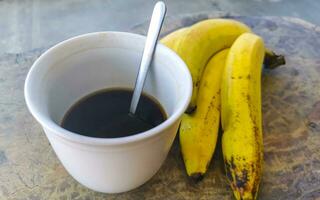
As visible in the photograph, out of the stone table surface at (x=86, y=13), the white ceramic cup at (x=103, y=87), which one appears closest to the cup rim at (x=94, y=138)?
the white ceramic cup at (x=103, y=87)

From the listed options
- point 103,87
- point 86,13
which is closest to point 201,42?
point 103,87

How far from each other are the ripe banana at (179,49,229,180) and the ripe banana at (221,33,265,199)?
14mm

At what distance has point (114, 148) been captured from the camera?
13.0 inches

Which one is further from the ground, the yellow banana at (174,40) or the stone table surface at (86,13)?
the yellow banana at (174,40)

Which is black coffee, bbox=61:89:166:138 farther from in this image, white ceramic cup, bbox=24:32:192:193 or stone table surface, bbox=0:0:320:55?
stone table surface, bbox=0:0:320:55

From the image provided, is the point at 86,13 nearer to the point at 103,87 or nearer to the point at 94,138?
the point at 103,87

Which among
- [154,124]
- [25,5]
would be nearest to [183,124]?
[154,124]

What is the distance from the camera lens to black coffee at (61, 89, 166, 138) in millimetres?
406

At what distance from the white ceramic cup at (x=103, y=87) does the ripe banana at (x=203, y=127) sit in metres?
0.04

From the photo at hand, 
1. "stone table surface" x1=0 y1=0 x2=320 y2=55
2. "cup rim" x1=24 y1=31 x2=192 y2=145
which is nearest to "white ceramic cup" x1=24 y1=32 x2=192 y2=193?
"cup rim" x1=24 y1=31 x2=192 y2=145

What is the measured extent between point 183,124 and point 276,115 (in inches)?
Result: 5.7

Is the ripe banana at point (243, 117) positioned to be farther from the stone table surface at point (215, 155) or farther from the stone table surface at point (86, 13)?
the stone table surface at point (86, 13)

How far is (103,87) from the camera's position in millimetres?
471

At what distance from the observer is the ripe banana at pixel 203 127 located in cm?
43
